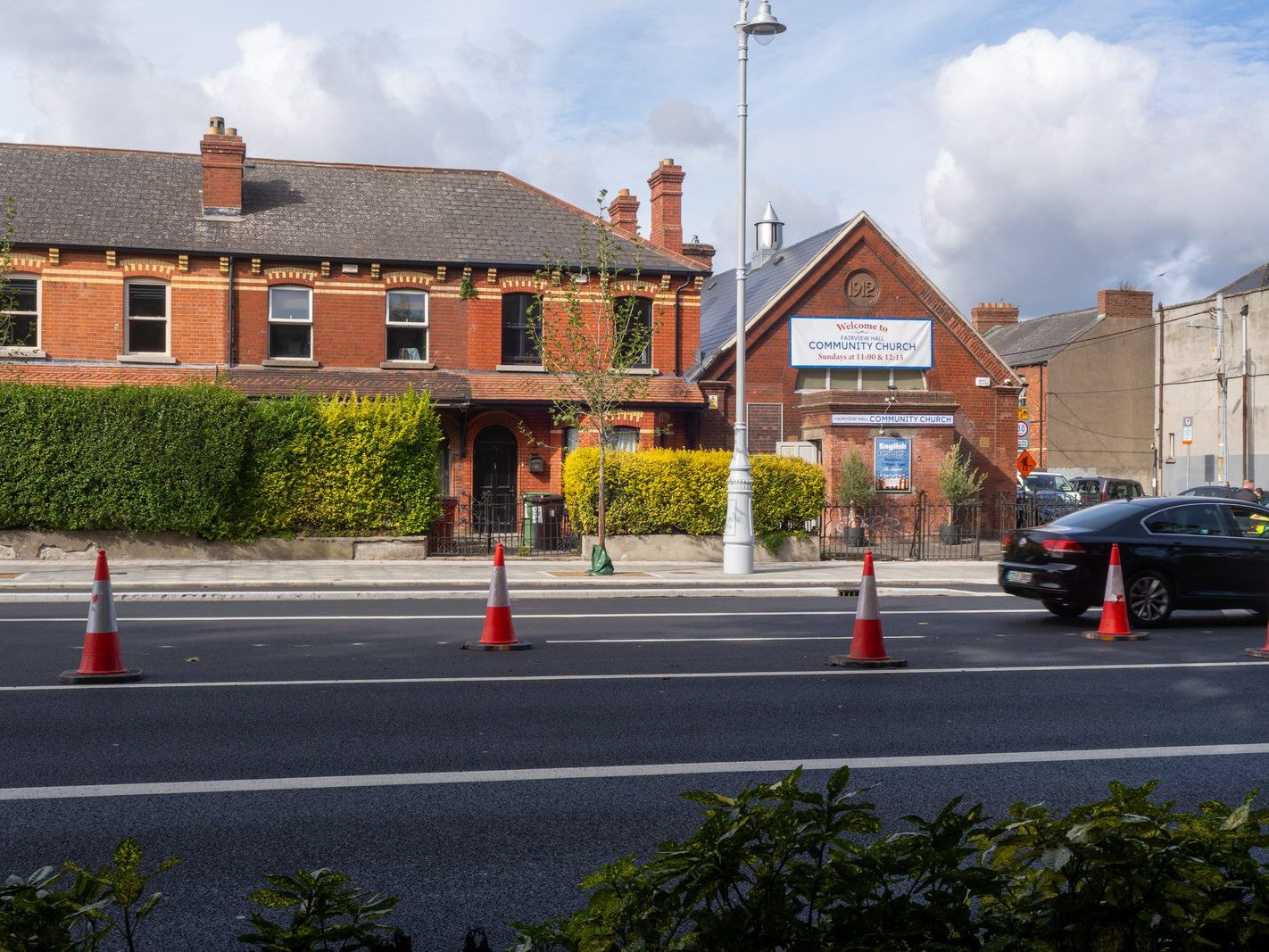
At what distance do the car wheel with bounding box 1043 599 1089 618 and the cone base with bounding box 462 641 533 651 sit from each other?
6547 mm

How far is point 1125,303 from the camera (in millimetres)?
57750

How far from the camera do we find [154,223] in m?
28.3

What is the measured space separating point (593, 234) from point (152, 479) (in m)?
12.4

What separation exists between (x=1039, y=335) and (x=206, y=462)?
46.8m

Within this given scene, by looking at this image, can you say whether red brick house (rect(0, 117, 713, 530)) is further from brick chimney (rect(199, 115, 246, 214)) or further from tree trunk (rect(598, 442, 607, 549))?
tree trunk (rect(598, 442, 607, 549))

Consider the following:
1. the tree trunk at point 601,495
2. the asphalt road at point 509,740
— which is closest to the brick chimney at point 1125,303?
the tree trunk at point 601,495

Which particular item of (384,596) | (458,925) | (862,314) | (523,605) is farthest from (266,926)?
(862,314)

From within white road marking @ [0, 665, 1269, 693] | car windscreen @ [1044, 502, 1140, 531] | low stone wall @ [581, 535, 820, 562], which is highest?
car windscreen @ [1044, 502, 1140, 531]

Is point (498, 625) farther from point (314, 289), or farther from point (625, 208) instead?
point (625, 208)

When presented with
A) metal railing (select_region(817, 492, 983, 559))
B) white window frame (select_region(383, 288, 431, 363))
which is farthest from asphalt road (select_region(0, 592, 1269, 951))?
white window frame (select_region(383, 288, 431, 363))

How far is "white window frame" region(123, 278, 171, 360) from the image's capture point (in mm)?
27844

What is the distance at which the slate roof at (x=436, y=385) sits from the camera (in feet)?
91.0

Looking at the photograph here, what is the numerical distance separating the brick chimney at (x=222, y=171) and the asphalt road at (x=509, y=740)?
Answer: 18197 millimetres

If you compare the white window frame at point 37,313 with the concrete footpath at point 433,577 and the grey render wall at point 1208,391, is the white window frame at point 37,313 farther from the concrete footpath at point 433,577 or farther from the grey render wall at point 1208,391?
the grey render wall at point 1208,391
